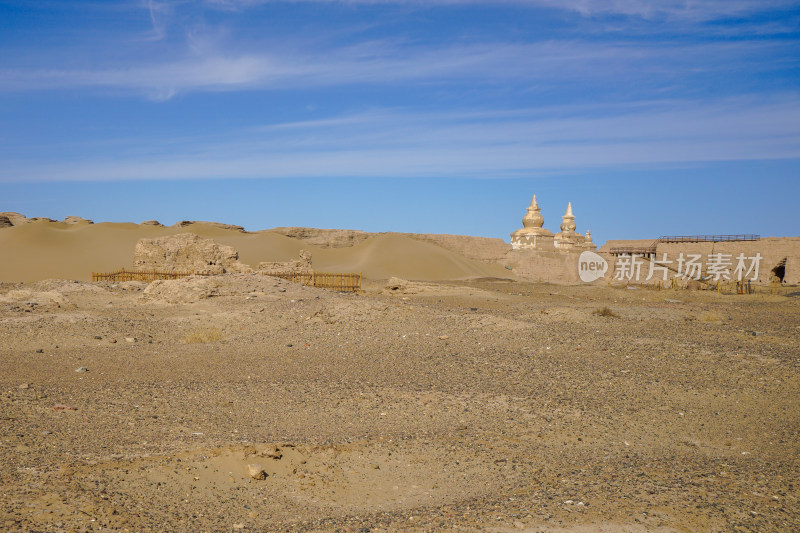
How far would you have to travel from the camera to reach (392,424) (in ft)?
23.2

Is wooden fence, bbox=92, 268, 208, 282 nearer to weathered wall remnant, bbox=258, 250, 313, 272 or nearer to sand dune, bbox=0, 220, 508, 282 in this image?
weathered wall remnant, bbox=258, 250, 313, 272

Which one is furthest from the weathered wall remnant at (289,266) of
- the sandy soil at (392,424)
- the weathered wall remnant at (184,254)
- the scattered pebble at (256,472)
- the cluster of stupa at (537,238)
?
the scattered pebble at (256,472)

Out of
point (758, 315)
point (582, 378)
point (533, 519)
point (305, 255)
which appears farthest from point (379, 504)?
point (305, 255)

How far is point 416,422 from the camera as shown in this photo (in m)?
7.20

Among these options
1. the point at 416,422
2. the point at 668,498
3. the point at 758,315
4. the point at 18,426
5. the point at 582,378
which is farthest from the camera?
the point at 758,315

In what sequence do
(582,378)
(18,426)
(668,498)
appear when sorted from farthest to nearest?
1. (582,378)
2. (18,426)
3. (668,498)

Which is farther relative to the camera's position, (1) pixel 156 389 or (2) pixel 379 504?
(1) pixel 156 389

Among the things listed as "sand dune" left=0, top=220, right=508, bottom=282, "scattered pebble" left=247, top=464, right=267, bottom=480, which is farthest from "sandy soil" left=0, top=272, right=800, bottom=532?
"sand dune" left=0, top=220, right=508, bottom=282

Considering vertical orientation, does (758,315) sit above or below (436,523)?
above

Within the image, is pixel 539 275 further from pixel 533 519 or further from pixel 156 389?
pixel 533 519

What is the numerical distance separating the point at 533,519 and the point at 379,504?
1196 mm

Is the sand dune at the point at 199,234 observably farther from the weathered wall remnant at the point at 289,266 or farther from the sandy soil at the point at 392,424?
the sandy soil at the point at 392,424

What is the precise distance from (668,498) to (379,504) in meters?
2.23

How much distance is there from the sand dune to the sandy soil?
2771cm
